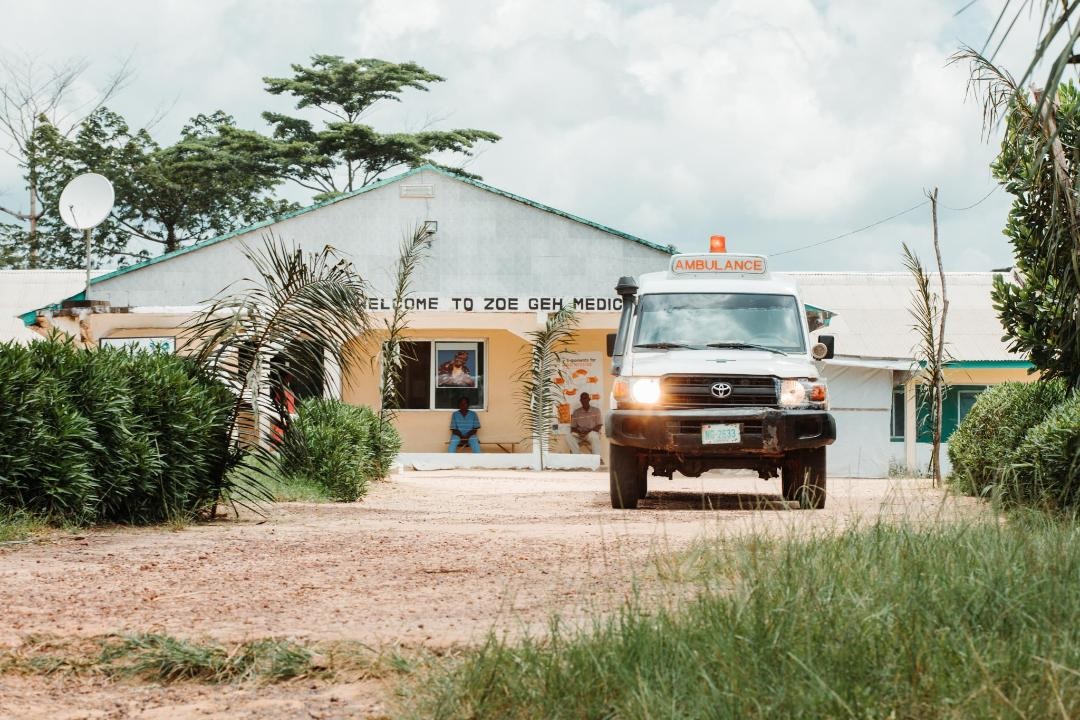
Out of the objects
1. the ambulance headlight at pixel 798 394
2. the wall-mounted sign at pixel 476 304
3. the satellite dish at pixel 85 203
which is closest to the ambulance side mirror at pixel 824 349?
the ambulance headlight at pixel 798 394

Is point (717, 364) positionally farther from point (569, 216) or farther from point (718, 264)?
point (569, 216)

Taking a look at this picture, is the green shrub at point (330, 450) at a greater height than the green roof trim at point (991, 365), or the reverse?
the green roof trim at point (991, 365)

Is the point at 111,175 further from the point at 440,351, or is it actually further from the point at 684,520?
the point at 684,520

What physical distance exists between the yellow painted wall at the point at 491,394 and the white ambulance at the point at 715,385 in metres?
10.9

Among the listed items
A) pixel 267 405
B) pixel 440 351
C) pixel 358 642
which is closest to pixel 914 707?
pixel 358 642

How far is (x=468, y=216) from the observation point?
2414 cm

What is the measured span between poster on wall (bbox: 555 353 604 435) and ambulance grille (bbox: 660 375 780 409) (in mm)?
12360

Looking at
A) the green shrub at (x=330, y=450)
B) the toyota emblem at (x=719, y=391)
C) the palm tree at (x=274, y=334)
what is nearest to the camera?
the palm tree at (x=274, y=334)

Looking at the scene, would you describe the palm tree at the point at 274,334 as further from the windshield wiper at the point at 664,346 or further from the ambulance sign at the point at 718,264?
the ambulance sign at the point at 718,264

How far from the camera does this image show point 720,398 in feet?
35.7

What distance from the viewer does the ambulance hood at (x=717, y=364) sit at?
35.7ft

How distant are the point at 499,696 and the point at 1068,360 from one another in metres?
8.54

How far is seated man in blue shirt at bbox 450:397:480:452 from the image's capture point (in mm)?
22812

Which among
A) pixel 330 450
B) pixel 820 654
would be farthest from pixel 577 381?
pixel 820 654
